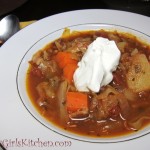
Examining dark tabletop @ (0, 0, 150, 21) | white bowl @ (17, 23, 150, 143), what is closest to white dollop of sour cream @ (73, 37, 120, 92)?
white bowl @ (17, 23, 150, 143)

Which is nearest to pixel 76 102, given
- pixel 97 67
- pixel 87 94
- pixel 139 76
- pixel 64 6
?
pixel 87 94

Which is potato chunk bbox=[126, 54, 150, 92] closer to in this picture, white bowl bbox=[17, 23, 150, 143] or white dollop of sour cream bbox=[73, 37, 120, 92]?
white dollop of sour cream bbox=[73, 37, 120, 92]

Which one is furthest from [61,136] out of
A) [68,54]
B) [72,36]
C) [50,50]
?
[72,36]

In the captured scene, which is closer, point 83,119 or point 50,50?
point 83,119

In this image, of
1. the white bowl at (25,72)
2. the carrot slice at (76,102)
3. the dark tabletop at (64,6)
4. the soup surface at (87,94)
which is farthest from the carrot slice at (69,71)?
the dark tabletop at (64,6)

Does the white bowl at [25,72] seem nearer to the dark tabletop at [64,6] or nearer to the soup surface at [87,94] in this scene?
the soup surface at [87,94]

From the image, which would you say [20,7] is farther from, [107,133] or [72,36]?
→ [107,133]
